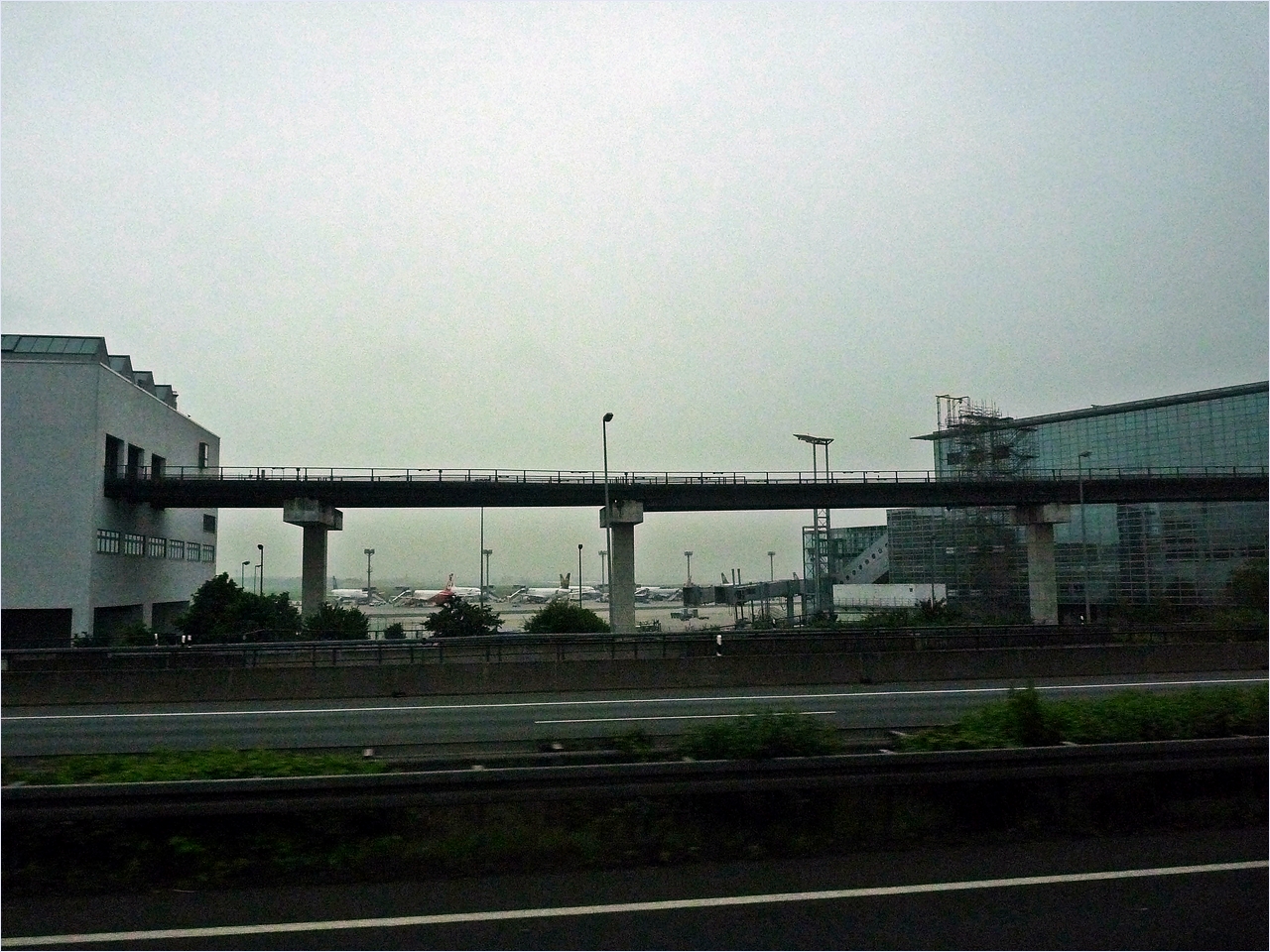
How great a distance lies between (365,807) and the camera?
6617 mm

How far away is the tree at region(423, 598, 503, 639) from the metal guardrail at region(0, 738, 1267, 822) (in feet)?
100

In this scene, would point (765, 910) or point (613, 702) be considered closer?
point (765, 910)

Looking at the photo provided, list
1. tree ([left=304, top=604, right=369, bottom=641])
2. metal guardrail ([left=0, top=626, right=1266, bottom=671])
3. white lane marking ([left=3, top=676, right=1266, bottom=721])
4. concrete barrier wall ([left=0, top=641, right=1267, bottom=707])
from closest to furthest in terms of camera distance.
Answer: white lane marking ([left=3, top=676, right=1266, bottom=721])
concrete barrier wall ([left=0, top=641, right=1267, bottom=707])
metal guardrail ([left=0, top=626, right=1266, bottom=671])
tree ([left=304, top=604, right=369, bottom=641])

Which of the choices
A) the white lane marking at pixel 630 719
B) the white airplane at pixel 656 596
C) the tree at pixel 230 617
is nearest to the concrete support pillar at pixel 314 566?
the tree at pixel 230 617

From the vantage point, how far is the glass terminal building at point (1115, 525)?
2707 inches

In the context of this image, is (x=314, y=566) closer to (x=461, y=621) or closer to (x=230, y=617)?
(x=230, y=617)

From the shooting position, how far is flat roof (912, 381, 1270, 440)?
72.6 m

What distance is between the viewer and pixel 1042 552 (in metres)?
58.1

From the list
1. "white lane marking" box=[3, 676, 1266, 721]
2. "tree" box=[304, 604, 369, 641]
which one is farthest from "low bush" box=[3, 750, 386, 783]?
"tree" box=[304, 604, 369, 641]

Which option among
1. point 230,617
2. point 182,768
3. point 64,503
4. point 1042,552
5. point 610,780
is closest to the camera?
point 610,780

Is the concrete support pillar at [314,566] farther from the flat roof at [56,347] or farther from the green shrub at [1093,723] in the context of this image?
the green shrub at [1093,723]

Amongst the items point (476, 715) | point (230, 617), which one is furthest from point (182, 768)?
point (230, 617)

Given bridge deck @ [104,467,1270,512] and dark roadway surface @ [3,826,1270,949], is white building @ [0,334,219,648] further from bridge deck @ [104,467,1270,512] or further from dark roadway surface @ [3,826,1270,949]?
dark roadway surface @ [3,826,1270,949]

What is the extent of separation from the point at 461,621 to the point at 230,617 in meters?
11.3
